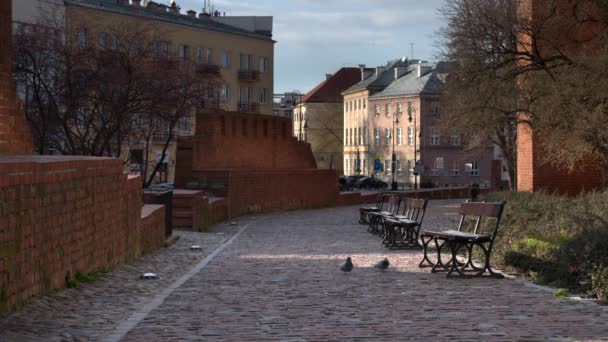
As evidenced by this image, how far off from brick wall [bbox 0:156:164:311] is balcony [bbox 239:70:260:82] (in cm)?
7212

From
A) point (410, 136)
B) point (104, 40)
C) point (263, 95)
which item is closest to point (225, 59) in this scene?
point (263, 95)

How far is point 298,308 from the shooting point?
11.1 m

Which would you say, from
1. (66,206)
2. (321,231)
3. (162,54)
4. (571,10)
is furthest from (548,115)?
(162,54)

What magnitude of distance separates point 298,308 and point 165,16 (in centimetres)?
7021

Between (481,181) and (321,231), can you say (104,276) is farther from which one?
(481,181)

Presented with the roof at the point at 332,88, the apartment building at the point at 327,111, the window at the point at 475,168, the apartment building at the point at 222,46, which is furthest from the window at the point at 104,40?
the roof at the point at 332,88

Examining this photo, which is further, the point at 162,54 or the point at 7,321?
the point at 162,54

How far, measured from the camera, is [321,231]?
30.0 metres

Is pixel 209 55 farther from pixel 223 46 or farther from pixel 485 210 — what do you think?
pixel 485 210

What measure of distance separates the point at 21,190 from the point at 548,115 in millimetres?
18313

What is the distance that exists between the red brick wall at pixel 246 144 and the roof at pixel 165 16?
18.1 metres

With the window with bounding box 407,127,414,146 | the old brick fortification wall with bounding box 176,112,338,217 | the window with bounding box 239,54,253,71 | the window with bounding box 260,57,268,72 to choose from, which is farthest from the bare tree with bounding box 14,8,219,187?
the window with bounding box 407,127,414,146

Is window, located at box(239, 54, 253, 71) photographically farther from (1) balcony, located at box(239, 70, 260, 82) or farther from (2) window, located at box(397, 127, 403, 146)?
(2) window, located at box(397, 127, 403, 146)

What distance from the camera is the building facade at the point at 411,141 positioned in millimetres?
105625
